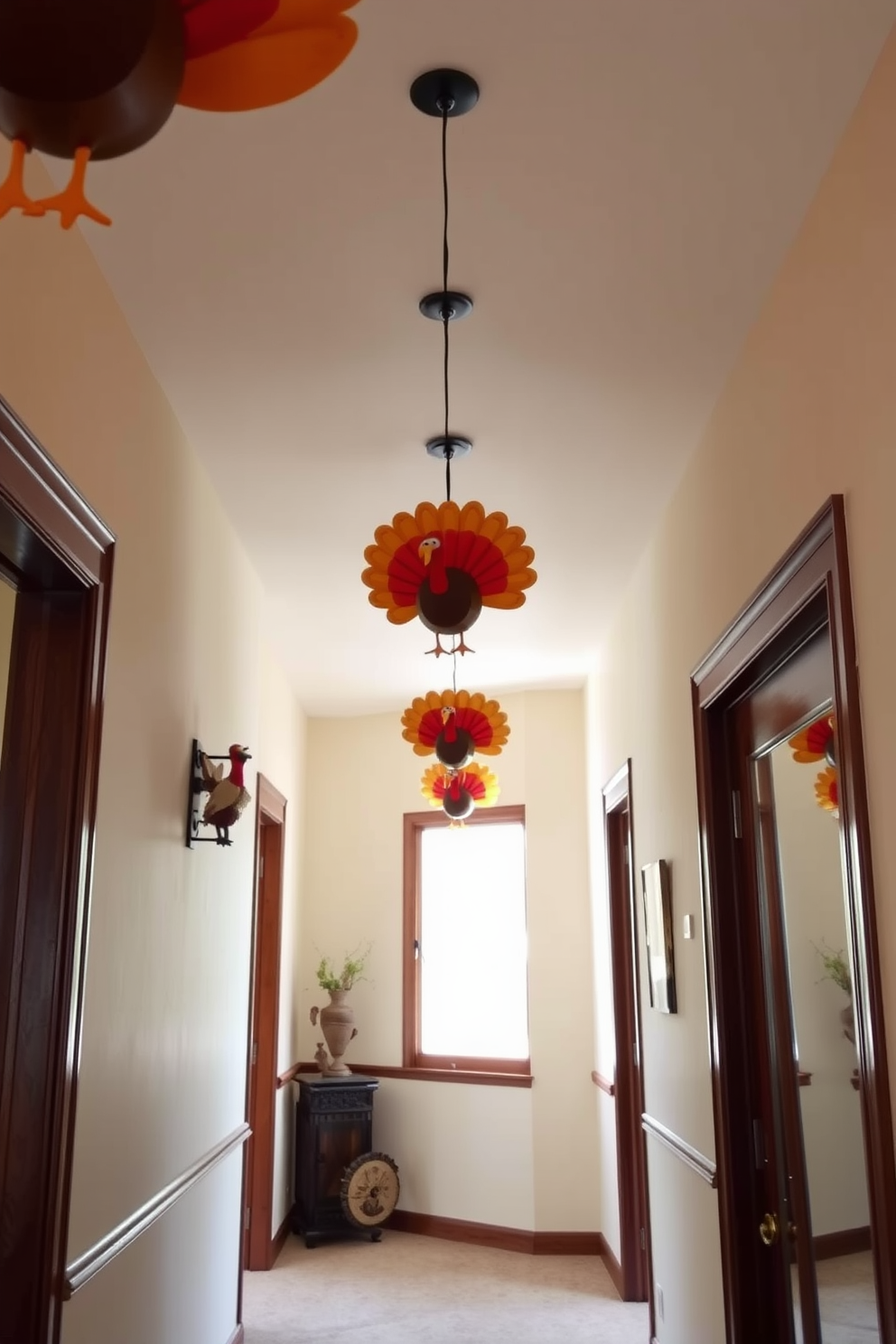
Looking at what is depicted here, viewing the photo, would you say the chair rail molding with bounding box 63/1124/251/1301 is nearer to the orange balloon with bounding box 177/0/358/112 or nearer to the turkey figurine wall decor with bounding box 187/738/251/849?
the turkey figurine wall decor with bounding box 187/738/251/849

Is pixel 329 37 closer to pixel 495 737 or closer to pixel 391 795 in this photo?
pixel 495 737

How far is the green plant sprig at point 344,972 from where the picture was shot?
583cm

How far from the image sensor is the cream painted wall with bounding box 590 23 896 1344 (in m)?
1.73

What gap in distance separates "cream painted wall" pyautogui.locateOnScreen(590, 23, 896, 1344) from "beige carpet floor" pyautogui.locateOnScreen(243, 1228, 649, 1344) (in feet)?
2.58

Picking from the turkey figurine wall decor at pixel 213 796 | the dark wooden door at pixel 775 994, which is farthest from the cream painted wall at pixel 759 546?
the turkey figurine wall decor at pixel 213 796

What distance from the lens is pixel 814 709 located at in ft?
7.43

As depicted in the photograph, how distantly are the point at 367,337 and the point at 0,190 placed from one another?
1.83 meters

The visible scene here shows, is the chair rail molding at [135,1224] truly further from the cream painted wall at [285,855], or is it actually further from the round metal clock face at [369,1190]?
the round metal clock face at [369,1190]

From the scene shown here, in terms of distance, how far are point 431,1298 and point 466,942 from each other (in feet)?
6.00

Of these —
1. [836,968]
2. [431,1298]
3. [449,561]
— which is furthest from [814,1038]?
[431,1298]

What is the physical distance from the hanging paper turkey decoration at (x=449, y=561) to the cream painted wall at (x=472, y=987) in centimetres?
363

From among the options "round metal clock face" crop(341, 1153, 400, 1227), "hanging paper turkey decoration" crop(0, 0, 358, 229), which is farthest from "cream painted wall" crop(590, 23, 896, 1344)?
"round metal clock face" crop(341, 1153, 400, 1227)

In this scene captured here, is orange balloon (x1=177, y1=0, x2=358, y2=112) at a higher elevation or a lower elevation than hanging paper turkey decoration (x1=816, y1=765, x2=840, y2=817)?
higher

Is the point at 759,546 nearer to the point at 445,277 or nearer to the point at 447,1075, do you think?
the point at 445,277
